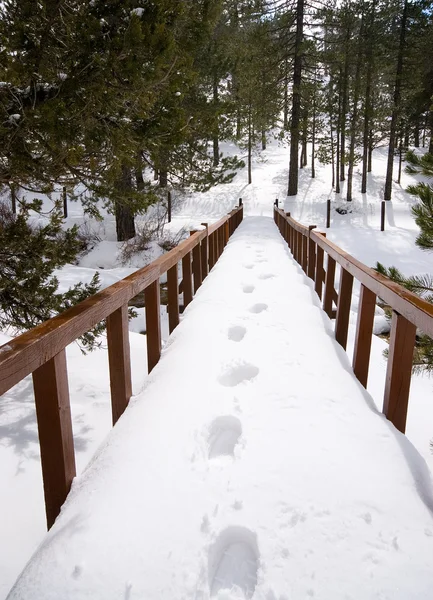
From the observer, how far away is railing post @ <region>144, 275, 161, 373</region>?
344cm

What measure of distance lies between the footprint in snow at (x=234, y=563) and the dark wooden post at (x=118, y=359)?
1213 mm

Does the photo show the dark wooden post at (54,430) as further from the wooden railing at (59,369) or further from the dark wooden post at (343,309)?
the dark wooden post at (343,309)

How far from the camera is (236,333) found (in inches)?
148

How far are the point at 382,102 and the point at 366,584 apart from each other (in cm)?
2743

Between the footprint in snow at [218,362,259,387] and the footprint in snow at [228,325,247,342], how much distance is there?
23.1 inches

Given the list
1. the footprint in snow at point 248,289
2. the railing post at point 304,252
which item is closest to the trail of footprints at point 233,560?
the footprint in snow at point 248,289

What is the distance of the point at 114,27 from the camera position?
3.20 metres

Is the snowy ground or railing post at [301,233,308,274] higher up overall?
railing post at [301,233,308,274]

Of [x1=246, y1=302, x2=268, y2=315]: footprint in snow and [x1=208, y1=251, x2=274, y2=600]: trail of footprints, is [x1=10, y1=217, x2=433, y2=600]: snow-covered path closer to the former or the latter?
[x1=208, y1=251, x2=274, y2=600]: trail of footprints

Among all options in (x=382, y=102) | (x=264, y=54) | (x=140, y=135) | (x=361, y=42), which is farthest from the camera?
(x=382, y=102)

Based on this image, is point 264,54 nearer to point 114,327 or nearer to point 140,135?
point 140,135

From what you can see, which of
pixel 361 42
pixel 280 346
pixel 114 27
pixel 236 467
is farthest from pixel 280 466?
pixel 361 42

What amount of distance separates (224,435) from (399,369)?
1.11 m

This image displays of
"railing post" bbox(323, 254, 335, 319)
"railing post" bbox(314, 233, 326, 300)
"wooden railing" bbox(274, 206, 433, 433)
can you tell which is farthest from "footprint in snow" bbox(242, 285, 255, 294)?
"railing post" bbox(314, 233, 326, 300)
